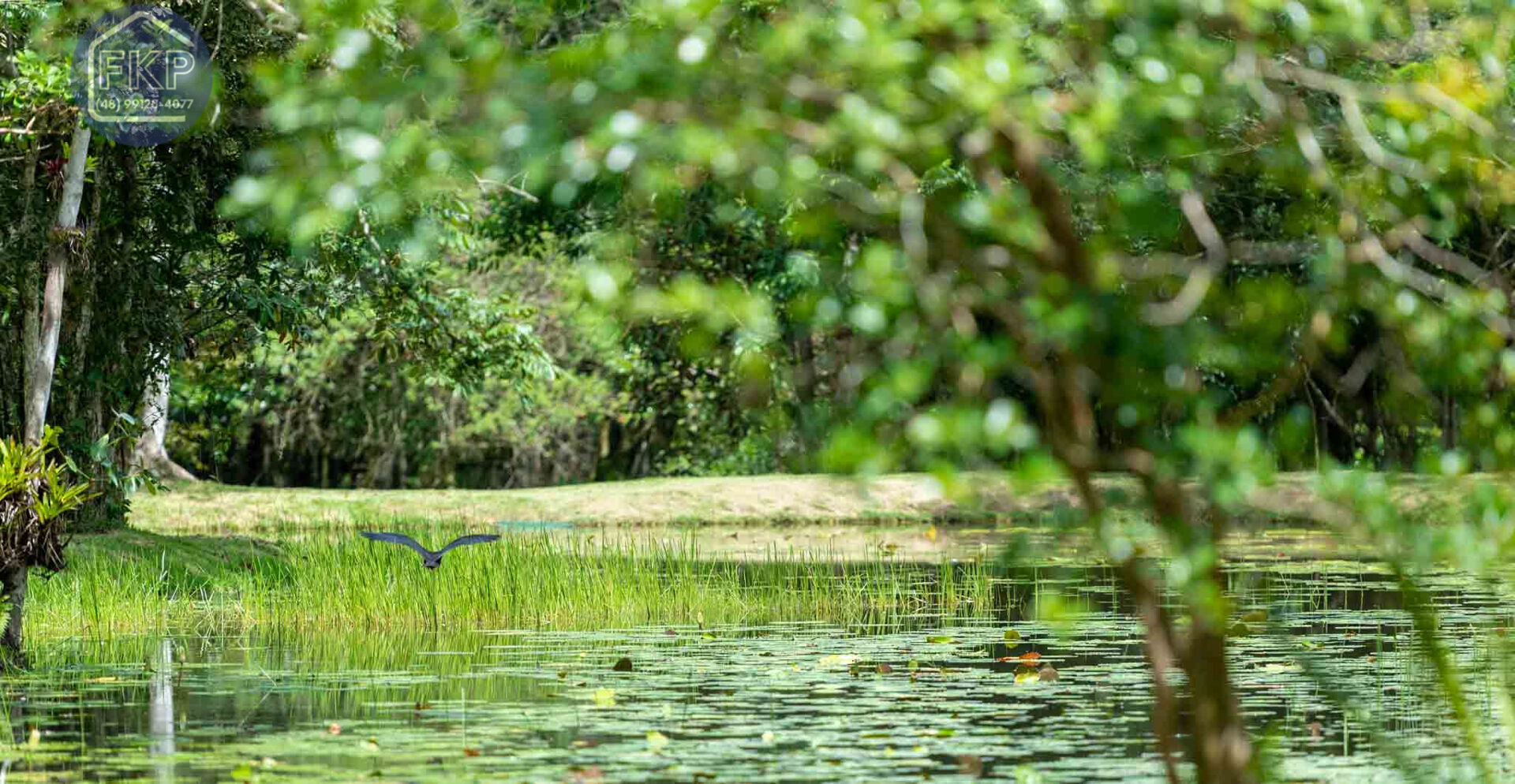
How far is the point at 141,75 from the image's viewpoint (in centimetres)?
1166

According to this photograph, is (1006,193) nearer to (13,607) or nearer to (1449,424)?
(13,607)

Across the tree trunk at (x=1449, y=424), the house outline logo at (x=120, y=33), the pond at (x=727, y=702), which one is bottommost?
the pond at (x=727, y=702)

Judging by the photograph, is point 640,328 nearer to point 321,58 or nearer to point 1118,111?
point 321,58

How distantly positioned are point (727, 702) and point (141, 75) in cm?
605

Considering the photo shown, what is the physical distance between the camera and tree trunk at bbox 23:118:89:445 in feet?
31.7

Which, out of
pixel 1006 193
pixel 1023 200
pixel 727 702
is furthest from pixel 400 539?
pixel 1006 193

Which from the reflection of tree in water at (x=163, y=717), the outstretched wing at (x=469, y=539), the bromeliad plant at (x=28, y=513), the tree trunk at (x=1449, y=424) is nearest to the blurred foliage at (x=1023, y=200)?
the reflection of tree in water at (x=163, y=717)

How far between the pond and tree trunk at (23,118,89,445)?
1.25m

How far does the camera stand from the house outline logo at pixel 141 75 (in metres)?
10.7

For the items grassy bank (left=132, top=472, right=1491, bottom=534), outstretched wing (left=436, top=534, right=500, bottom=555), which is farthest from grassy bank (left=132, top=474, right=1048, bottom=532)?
outstretched wing (left=436, top=534, right=500, bottom=555)

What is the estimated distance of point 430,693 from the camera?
833 centimetres

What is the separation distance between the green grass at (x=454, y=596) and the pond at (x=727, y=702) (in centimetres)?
45

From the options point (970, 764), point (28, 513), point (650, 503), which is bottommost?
point (970, 764)

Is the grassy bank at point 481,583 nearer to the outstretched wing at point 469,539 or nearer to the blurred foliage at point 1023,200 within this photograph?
the outstretched wing at point 469,539
